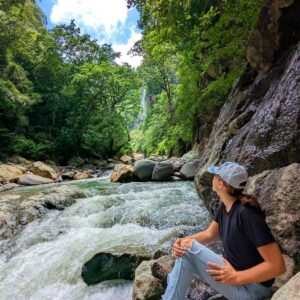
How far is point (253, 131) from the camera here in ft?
14.7

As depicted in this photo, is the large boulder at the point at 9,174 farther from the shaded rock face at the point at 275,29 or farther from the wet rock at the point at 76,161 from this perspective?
the shaded rock face at the point at 275,29

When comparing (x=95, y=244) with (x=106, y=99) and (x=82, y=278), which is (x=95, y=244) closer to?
(x=82, y=278)

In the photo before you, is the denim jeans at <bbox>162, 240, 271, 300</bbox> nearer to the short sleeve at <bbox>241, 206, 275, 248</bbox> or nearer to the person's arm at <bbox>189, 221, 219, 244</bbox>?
the person's arm at <bbox>189, 221, 219, 244</bbox>

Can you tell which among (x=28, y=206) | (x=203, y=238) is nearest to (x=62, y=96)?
(x=28, y=206)

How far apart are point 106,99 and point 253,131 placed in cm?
2434

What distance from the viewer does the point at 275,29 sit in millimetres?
5066

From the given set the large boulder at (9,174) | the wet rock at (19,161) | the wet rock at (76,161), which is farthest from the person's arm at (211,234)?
the wet rock at (76,161)

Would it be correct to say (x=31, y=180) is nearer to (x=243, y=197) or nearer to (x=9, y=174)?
(x=9, y=174)

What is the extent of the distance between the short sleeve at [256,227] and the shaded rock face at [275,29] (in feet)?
13.2

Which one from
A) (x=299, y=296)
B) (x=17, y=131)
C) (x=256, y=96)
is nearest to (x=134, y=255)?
(x=299, y=296)

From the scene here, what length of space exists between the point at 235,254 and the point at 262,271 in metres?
0.27

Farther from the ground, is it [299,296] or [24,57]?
[24,57]

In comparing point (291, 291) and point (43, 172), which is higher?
point (43, 172)

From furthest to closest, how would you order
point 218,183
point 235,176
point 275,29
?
point 275,29, point 218,183, point 235,176
